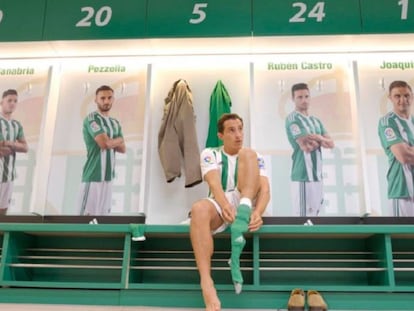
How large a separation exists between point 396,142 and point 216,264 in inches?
62.7

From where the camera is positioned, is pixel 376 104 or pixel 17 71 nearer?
pixel 376 104

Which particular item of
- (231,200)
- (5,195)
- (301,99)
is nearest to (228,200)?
(231,200)

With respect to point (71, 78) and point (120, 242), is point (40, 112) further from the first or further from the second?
point (120, 242)

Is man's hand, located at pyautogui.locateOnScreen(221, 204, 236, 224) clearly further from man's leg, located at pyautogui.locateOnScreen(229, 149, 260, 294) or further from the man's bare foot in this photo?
the man's bare foot

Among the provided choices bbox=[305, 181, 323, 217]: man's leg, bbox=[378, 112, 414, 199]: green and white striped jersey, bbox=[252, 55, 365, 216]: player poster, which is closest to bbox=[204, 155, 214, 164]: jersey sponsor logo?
bbox=[252, 55, 365, 216]: player poster

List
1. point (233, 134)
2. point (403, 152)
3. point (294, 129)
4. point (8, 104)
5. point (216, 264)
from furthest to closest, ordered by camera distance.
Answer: point (8, 104) < point (294, 129) < point (403, 152) < point (216, 264) < point (233, 134)

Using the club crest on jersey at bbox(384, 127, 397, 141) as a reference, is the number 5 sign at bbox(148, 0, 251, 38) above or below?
above

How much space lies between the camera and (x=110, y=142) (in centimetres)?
321

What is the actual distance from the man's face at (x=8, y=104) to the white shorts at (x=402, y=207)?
2993 millimetres

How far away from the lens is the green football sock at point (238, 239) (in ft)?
6.71

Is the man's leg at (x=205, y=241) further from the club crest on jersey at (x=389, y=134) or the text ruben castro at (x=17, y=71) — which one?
the text ruben castro at (x=17, y=71)

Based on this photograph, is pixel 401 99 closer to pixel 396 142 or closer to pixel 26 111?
pixel 396 142

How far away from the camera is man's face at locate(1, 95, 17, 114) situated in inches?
132

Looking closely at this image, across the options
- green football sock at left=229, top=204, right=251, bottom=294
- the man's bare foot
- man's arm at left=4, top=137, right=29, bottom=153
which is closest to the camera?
the man's bare foot
